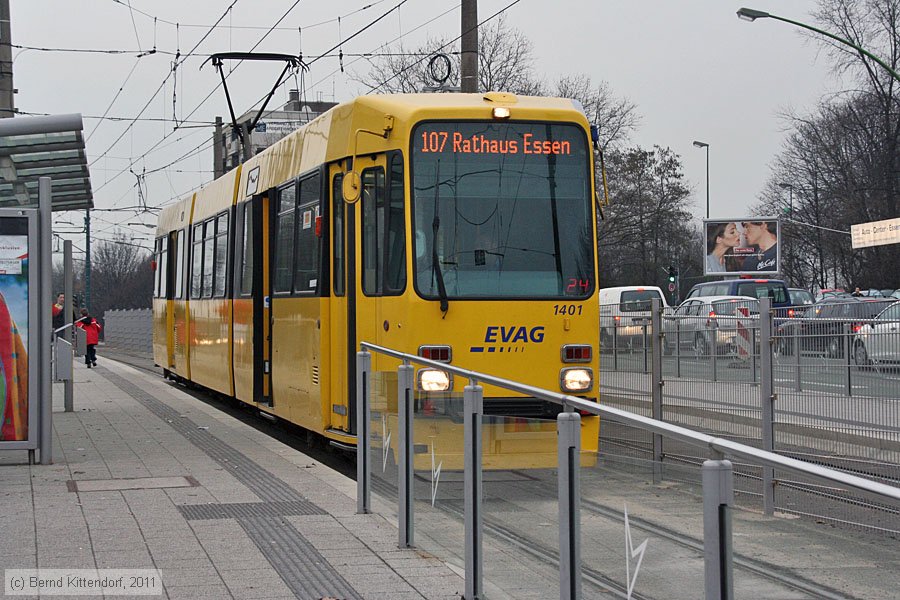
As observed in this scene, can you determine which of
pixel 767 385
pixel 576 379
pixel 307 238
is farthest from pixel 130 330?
pixel 767 385

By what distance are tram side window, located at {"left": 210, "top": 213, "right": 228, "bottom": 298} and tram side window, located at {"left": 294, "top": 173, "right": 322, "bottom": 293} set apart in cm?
434

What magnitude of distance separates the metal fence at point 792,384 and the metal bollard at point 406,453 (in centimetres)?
214

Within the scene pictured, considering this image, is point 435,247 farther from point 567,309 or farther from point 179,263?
point 179,263

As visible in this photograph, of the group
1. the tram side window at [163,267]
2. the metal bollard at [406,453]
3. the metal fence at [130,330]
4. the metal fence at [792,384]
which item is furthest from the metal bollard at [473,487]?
the metal fence at [130,330]

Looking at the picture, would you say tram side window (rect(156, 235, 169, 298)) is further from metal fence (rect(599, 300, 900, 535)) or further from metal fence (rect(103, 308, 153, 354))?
metal fence (rect(103, 308, 153, 354))

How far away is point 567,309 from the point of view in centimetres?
1077

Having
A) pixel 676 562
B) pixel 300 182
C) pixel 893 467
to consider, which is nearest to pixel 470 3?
pixel 300 182

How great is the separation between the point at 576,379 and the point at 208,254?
9.88 metres

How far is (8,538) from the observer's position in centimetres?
768

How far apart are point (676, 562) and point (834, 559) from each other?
1.89 ft

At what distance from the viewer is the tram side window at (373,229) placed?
10.9 metres

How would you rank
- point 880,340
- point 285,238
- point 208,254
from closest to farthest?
point 880,340 < point 285,238 < point 208,254

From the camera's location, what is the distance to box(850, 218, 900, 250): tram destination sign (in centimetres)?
5053

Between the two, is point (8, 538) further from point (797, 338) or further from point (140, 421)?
point (140, 421)
